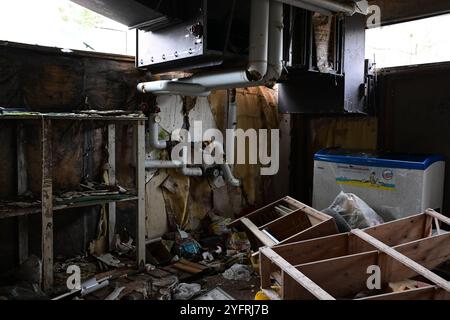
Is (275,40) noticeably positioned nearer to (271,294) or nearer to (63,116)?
(63,116)

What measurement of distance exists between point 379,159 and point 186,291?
2418 millimetres

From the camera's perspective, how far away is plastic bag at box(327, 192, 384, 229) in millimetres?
3441

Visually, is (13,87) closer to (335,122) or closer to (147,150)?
(147,150)

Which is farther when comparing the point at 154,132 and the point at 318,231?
the point at 154,132

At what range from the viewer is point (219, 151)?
4.44 metres

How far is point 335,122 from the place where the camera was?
4953 mm

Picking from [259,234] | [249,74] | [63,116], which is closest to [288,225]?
[259,234]

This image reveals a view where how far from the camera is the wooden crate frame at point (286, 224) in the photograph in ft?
10.2

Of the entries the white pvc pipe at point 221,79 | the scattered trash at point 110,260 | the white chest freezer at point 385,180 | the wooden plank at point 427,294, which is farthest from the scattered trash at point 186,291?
the white chest freezer at point 385,180

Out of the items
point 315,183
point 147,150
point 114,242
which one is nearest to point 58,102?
point 147,150

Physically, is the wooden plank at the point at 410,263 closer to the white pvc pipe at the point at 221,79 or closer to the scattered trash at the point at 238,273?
the scattered trash at the point at 238,273

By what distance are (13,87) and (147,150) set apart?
55.1 inches

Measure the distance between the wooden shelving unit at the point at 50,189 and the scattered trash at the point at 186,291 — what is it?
0.50 meters

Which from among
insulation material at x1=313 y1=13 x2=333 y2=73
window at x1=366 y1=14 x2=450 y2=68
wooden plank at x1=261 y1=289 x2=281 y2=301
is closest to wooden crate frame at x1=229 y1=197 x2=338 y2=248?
wooden plank at x1=261 y1=289 x2=281 y2=301
